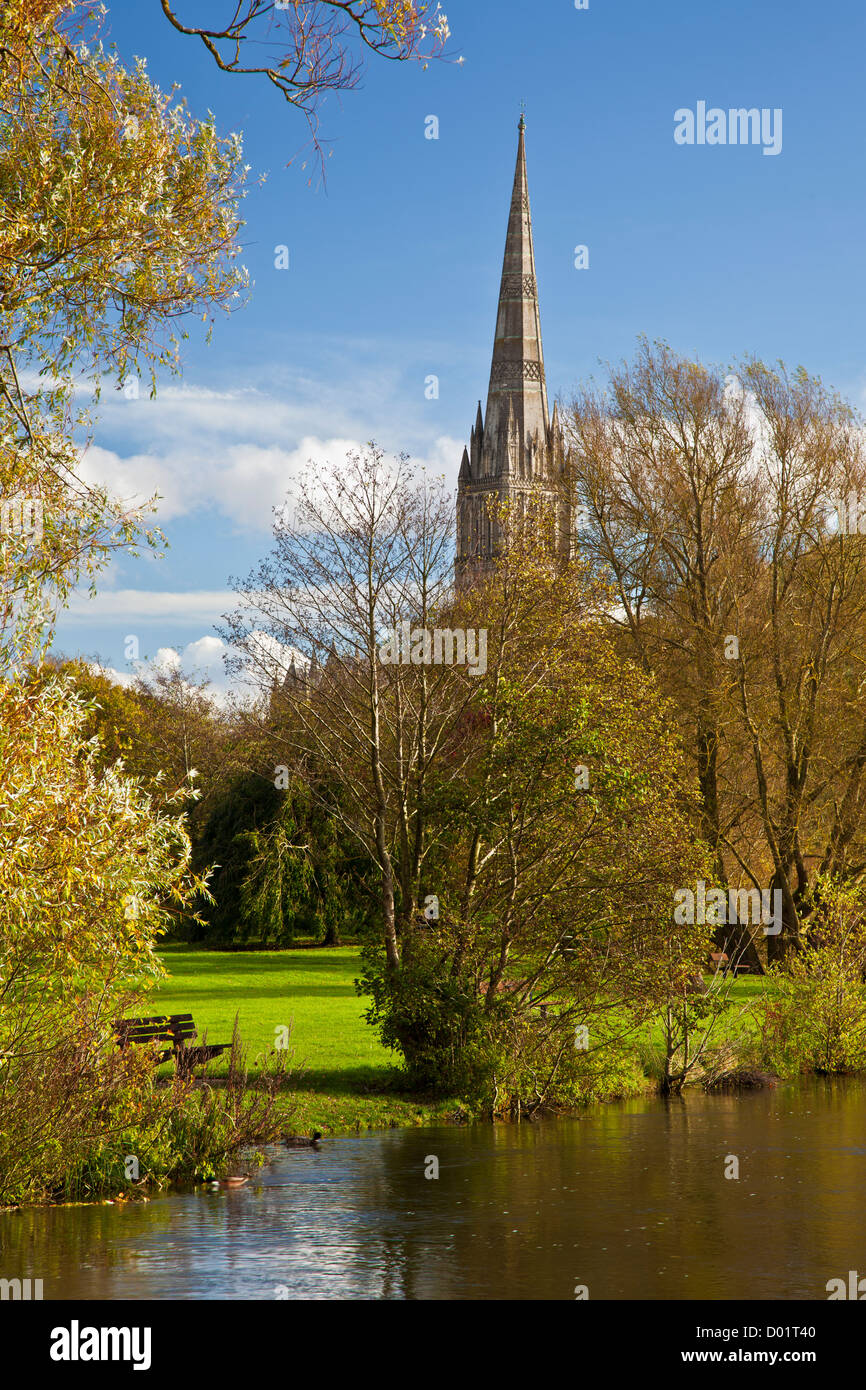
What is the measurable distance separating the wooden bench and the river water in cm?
172

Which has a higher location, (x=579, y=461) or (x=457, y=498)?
(x=579, y=461)

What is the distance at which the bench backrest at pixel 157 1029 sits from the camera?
52.0 feet

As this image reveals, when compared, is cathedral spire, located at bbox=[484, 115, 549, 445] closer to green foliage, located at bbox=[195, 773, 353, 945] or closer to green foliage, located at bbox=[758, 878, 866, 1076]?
green foliage, located at bbox=[195, 773, 353, 945]

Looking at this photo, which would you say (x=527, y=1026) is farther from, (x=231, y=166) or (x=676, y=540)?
(x=676, y=540)

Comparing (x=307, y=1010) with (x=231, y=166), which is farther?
(x=307, y=1010)

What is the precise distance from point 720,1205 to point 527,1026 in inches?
231

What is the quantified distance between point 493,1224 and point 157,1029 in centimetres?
536

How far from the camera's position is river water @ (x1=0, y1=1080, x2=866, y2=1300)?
1154cm

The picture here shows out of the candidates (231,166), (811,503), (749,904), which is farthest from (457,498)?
(749,904)

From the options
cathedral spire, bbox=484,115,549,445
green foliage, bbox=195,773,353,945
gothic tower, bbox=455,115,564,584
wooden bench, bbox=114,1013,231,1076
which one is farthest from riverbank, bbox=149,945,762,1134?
cathedral spire, bbox=484,115,549,445

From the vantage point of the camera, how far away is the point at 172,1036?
59.1 ft

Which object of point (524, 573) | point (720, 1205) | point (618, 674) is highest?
point (524, 573)

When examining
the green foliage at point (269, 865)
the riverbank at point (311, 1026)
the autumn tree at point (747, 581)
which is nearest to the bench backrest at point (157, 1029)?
the riverbank at point (311, 1026)

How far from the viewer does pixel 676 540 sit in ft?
125
